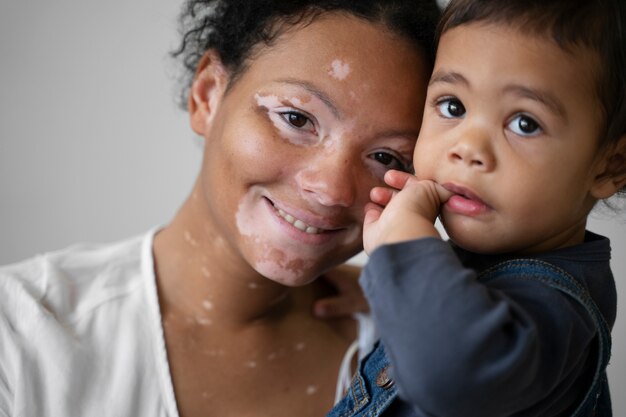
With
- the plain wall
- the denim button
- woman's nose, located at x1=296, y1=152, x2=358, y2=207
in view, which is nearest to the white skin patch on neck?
woman's nose, located at x1=296, y1=152, x2=358, y2=207

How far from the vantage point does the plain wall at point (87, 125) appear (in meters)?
2.05

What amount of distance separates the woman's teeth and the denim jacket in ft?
0.67

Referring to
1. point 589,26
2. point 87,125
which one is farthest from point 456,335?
point 87,125

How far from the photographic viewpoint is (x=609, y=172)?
999mm

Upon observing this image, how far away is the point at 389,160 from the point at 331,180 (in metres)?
0.12

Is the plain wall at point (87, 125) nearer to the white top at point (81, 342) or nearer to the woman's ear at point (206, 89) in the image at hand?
the woman's ear at point (206, 89)

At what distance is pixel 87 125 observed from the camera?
2125mm

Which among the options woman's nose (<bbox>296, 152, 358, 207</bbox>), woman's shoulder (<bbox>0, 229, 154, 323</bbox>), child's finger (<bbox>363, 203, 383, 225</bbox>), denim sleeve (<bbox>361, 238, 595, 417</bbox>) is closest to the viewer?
denim sleeve (<bbox>361, 238, 595, 417</bbox>)

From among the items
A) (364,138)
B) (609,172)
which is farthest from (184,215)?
(609,172)

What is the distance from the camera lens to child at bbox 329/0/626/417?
803mm

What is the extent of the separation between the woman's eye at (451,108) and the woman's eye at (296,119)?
9.8 inches

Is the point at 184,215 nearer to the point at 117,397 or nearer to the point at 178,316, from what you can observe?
the point at 178,316

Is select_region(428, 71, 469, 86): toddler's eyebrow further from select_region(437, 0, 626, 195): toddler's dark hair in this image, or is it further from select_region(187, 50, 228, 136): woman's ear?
select_region(187, 50, 228, 136): woman's ear

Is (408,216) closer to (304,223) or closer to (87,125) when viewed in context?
(304,223)
